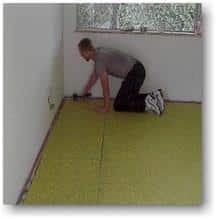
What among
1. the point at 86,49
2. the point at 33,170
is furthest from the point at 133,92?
the point at 33,170

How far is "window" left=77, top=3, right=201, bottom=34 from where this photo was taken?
6.77 ft

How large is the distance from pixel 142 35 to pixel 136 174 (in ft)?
3.79

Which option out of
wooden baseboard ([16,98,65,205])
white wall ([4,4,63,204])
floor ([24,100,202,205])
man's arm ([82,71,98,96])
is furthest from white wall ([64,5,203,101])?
wooden baseboard ([16,98,65,205])

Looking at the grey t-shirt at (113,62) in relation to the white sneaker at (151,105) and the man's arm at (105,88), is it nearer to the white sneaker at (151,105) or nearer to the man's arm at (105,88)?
the man's arm at (105,88)

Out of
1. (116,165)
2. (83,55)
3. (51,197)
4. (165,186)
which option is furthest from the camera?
(83,55)

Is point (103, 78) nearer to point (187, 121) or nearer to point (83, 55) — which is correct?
point (83, 55)

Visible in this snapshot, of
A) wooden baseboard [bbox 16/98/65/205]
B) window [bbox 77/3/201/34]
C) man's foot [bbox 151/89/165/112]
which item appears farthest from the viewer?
man's foot [bbox 151/89/165/112]

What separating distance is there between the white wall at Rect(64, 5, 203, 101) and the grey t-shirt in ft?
0.18

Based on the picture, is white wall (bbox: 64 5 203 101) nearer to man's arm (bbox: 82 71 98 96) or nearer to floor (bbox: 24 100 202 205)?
man's arm (bbox: 82 71 98 96)

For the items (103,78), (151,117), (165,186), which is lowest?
(165,186)

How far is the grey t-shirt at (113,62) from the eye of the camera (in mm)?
2490

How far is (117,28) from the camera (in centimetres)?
252

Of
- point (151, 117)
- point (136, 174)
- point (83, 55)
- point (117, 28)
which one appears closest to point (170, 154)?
point (136, 174)

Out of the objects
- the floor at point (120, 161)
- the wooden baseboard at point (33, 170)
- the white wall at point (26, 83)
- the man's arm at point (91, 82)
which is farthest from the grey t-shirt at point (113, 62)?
the wooden baseboard at point (33, 170)
